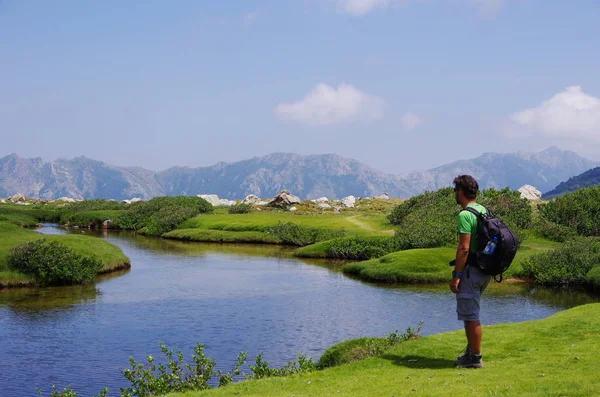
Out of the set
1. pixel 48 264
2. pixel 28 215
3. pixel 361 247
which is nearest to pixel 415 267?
pixel 361 247

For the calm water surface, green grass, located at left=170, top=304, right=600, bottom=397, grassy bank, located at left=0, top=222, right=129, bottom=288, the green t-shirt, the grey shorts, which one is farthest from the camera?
grassy bank, located at left=0, top=222, right=129, bottom=288

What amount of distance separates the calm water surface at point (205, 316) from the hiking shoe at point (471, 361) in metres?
13.8

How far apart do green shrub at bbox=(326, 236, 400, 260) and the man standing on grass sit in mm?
53578

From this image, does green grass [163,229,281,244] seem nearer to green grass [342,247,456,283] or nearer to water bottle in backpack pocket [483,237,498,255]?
green grass [342,247,456,283]

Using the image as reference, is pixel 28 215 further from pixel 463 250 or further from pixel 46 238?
pixel 463 250

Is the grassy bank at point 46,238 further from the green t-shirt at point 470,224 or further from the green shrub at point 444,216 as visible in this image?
the green t-shirt at point 470,224

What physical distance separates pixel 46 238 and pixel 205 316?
28.5 meters

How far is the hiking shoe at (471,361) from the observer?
1644cm

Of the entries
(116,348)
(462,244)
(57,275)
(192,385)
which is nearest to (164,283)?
(57,275)

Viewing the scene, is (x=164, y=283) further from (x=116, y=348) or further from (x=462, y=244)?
(x=462, y=244)

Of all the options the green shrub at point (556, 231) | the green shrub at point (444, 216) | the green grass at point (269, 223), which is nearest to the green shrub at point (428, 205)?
the green shrub at point (444, 216)

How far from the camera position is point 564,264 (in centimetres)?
5312

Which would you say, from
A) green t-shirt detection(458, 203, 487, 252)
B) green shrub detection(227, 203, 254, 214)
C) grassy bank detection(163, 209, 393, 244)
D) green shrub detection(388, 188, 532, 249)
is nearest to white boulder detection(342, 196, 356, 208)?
green shrub detection(227, 203, 254, 214)

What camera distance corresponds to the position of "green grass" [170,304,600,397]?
13.9 meters
